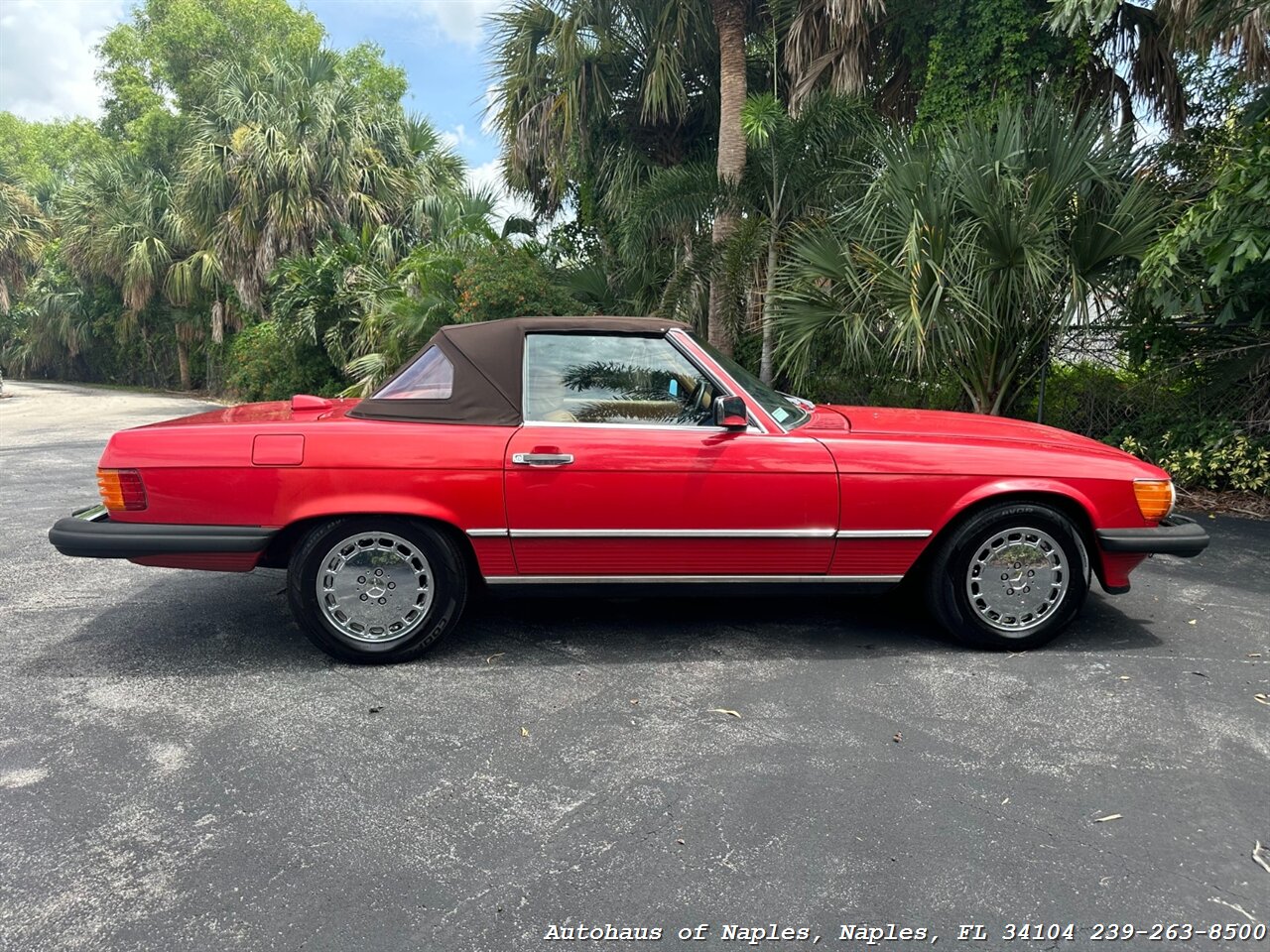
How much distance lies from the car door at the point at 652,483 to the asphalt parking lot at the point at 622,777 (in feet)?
1.56

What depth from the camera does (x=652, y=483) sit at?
3.82 metres

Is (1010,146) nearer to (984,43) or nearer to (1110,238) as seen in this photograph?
(1110,238)

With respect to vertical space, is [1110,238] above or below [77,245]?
below

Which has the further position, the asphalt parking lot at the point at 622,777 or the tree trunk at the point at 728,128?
the tree trunk at the point at 728,128

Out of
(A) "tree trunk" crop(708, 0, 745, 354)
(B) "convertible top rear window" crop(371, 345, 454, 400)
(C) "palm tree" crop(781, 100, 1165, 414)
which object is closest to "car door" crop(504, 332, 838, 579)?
(B) "convertible top rear window" crop(371, 345, 454, 400)

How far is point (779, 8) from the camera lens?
11242 mm

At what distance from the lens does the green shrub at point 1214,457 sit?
7407 millimetres

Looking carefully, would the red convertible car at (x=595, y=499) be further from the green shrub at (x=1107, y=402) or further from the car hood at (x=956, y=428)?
the green shrub at (x=1107, y=402)

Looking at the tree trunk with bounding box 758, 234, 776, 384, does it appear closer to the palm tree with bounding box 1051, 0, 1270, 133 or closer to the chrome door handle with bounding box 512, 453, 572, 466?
the palm tree with bounding box 1051, 0, 1270, 133

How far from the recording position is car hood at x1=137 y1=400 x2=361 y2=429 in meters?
3.99

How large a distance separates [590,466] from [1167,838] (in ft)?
7.83

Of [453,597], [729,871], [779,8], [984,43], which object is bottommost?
[729,871]

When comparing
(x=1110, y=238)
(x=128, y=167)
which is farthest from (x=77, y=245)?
(x=1110, y=238)

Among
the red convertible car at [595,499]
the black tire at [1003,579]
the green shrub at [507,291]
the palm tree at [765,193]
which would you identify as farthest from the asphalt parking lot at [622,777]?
the green shrub at [507,291]
